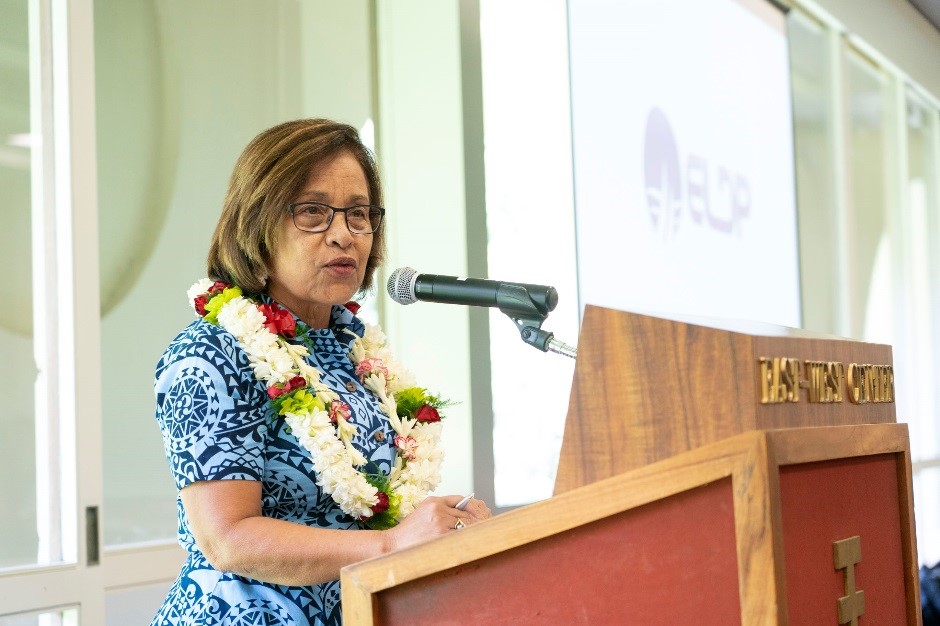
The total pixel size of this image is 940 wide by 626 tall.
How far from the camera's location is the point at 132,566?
259 centimetres

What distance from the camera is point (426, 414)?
182 centimetres

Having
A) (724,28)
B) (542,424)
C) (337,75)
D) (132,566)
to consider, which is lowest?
(132,566)

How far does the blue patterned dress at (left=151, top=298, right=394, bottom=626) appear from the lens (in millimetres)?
1416

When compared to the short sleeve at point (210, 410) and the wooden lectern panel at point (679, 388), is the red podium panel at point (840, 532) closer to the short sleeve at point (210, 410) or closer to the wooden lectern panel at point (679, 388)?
the wooden lectern panel at point (679, 388)

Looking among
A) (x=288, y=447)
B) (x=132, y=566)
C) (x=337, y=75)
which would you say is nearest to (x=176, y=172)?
(x=337, y=75)

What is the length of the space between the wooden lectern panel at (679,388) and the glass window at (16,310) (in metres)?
1.73

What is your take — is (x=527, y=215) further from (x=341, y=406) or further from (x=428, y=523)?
(x=428, y=523)

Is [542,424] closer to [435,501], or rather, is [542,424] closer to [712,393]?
[435,501]

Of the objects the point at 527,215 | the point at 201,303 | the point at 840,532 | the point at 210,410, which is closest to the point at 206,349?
the point at 210,410

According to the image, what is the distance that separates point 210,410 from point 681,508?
71 centimetres

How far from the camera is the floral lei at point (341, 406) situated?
152 cm

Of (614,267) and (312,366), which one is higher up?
(614,267)

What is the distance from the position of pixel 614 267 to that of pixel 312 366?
2.71 meters

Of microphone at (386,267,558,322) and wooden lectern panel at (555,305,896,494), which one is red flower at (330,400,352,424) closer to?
microphone at (386,267,558,322)
